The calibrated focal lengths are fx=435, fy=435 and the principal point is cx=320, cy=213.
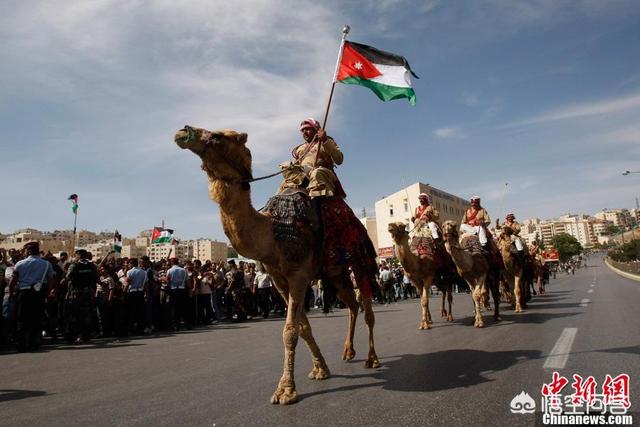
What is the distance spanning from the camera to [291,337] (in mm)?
4598

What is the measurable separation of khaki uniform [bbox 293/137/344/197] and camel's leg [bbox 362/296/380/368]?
5.69ft

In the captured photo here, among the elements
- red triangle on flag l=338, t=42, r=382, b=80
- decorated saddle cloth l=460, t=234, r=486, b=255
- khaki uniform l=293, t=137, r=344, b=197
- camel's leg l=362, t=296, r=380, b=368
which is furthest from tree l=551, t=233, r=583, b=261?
khaki uniform l=293, t=137, r=344, b=197

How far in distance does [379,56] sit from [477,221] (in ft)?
21.2

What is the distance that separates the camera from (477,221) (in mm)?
12133

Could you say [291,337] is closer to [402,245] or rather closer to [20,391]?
[20,391]

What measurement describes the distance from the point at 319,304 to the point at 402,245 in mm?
14408

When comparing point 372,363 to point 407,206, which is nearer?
point 372,363

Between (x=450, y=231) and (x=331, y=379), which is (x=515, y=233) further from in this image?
(x=331, y=379)

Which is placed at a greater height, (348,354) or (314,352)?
(314,352)

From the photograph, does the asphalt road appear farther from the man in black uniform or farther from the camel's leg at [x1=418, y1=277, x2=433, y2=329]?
the man in black uniform

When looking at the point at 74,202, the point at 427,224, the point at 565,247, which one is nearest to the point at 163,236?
the point at 74,202

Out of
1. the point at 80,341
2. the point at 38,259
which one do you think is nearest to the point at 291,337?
the point at 38,259

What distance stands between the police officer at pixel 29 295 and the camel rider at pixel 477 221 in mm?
10667

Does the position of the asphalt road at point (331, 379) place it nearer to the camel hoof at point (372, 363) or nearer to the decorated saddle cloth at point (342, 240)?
the camel hoof at point (372, 363)
